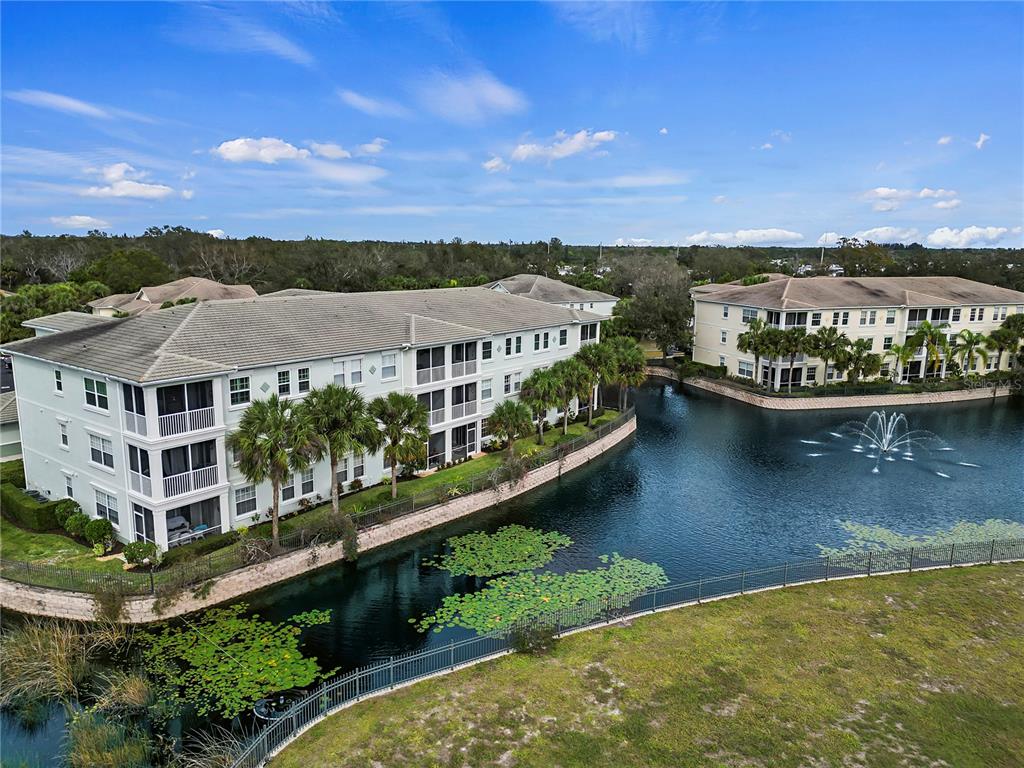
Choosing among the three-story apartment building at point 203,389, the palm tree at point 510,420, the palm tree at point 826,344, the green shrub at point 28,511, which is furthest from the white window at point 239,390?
the palm tree at point 826,344

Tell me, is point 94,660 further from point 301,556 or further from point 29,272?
point 29,272

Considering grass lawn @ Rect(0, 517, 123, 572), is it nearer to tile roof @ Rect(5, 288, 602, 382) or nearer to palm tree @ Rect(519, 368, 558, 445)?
tile roof @ Rect(5, 288, 602, 382)

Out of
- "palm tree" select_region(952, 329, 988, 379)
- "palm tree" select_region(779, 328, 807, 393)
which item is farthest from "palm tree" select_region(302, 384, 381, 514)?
"palm tree" select_region(952, 329, 988, 379)

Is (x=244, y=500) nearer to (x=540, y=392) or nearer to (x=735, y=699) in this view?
(x=540, y=392)

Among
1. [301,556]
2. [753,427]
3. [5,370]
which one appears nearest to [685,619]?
[301,556]

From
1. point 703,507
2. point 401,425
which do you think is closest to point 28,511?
point 401,425
